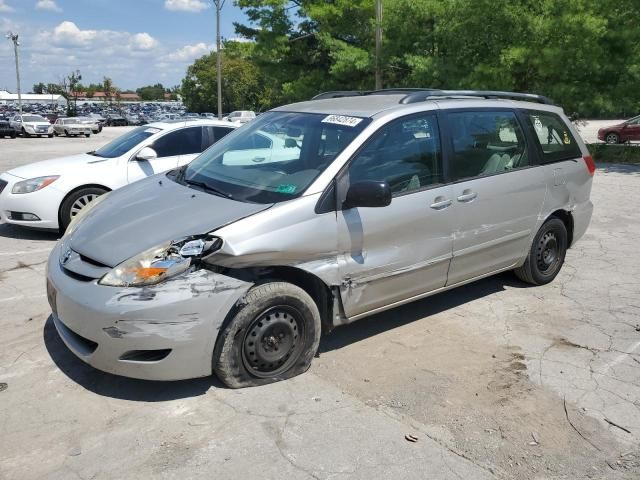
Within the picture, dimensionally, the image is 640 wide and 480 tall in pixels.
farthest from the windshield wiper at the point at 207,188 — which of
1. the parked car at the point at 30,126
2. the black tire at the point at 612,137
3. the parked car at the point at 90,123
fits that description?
the parked car at the point at 90,123

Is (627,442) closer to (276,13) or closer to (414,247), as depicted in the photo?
(414,247)

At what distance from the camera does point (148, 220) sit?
11.8ft

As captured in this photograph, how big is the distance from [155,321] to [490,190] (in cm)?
283

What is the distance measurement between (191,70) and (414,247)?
90.1 meters

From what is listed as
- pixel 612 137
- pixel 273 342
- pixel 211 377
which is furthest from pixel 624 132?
pixel 211 377

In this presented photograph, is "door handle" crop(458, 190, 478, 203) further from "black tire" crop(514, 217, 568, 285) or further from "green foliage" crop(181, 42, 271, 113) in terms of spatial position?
"green foliage" crop(181, 42, 271, 113)

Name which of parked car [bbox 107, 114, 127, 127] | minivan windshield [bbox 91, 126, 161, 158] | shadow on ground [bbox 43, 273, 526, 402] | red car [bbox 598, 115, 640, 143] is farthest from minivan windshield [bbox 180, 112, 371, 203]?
parked car [bbox 107, 114, 127, 127]

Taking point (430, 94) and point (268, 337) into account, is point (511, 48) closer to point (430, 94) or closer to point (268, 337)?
point (430, 94)

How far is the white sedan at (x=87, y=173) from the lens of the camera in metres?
7.02

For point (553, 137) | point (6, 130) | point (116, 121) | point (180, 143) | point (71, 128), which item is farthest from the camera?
point (116, 121)

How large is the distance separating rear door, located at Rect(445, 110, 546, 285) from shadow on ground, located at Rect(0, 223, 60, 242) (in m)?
5.36

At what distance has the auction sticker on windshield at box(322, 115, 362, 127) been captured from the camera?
4007 millimetres

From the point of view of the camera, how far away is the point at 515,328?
457 centimetres

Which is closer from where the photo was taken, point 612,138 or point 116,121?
point 612,138
